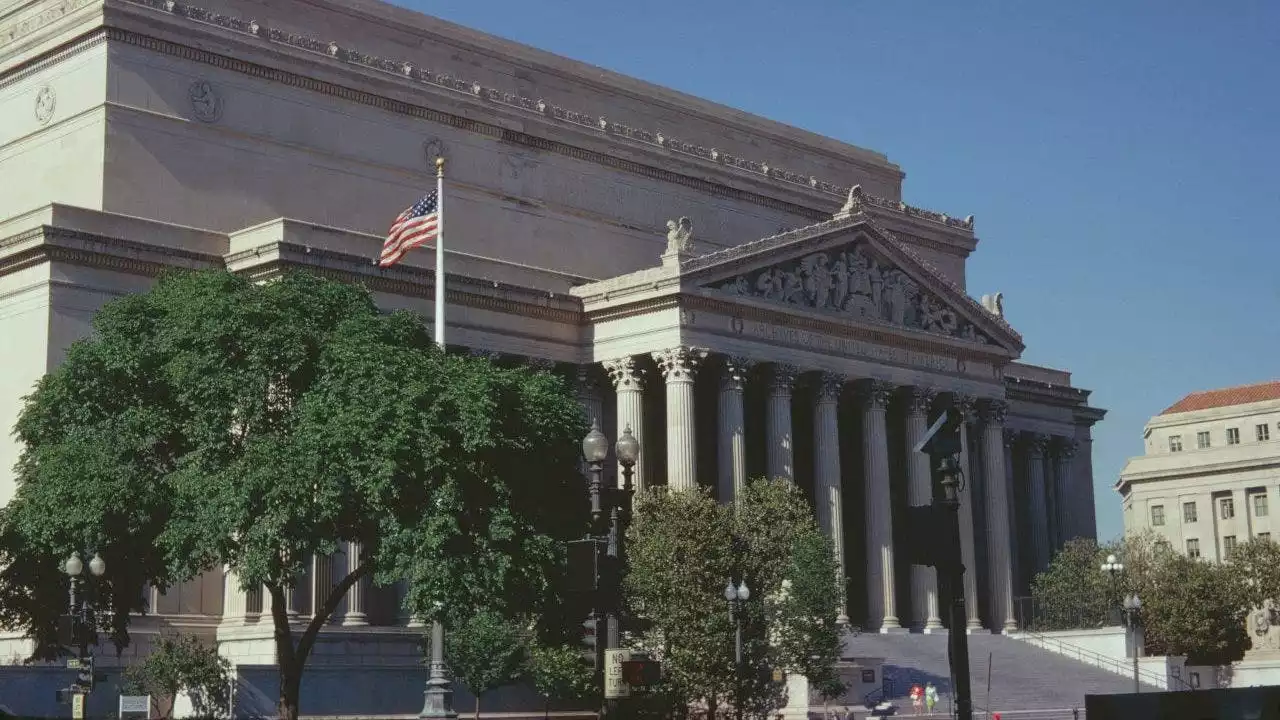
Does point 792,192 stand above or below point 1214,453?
above

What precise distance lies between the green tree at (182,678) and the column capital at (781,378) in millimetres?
28901

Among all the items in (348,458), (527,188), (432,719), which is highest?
(527,188)

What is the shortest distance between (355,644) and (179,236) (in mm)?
16535

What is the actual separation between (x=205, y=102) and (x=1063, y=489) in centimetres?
5205

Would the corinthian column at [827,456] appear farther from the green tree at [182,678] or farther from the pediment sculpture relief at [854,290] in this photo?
the green tree at [182,678]

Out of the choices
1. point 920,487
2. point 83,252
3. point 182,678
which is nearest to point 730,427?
point 920,487

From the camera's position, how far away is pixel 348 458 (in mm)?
48062

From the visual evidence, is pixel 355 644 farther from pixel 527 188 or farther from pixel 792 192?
pixel 792 192

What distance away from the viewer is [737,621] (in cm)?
5472

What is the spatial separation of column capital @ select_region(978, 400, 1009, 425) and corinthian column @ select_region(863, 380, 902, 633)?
7.50m

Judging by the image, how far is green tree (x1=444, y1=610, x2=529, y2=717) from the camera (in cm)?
6092

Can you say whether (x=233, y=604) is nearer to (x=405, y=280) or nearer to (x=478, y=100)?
(x=405, y=280)

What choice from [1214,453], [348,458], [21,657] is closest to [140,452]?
[348,458]

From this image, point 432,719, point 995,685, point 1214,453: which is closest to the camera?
point 432,719
